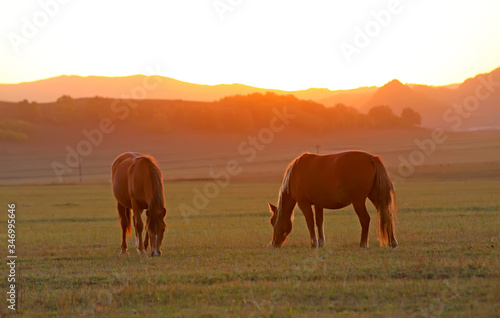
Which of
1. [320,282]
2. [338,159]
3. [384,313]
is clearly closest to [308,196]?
[338,159]

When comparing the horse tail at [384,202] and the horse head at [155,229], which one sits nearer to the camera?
the horse tail at [384,202]

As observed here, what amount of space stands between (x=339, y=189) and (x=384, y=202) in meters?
0.93

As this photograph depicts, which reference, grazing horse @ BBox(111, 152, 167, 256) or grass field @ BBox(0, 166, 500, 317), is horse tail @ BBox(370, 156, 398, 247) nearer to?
grass field @ BBox(0, 166, 500, 317)

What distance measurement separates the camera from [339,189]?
12.3 m

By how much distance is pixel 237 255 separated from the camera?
37.6ft

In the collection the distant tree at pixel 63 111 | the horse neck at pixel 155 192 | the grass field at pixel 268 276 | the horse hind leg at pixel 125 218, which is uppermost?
the distant tree at pixel 63 111

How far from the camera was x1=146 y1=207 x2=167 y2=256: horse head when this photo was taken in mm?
12117

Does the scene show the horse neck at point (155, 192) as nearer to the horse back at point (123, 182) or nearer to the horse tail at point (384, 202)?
the horse back at point (123, 182)

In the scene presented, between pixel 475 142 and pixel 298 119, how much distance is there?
3577 cm

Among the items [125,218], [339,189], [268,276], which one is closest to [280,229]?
[339,189]

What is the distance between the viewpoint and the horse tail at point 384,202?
38.9 ft

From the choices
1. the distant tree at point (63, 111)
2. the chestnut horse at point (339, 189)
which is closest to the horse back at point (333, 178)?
the chestnut horse at point (339, 189)

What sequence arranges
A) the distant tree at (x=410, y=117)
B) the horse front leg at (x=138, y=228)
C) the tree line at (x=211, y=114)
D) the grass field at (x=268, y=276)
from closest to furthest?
the grass field at (x=268, y=276) → the horse front leg at (x=138, y=228) → the tree line at (x=211, y=114) → the distant tree at (x=410, y=117)

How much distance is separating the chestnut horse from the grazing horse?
2.54m
